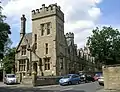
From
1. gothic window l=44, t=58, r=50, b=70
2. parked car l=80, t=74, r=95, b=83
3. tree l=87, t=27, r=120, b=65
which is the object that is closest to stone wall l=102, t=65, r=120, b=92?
parked car l=80, t=74, r=95, b=83

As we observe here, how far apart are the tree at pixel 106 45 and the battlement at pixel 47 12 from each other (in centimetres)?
2489

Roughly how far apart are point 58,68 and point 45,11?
11.1 meters

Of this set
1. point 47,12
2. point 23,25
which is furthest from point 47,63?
point 23,25

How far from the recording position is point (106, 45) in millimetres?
73188

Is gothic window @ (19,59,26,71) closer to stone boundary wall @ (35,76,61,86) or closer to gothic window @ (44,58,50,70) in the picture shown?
gothic window @ (44,58,50,70)

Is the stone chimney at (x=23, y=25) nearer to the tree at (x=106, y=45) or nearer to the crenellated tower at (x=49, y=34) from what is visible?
the crenellated tower at (x=49, y=34)

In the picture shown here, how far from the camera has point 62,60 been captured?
4938cm

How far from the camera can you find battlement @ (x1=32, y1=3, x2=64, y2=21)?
48.5 meters

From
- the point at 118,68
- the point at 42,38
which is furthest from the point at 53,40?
the point at 118,68

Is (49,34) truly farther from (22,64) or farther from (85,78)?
(85,78)

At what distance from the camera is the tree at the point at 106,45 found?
7169cm

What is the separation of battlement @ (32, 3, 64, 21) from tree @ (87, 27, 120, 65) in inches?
980

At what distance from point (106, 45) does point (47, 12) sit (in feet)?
95.8

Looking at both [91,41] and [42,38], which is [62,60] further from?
[91,41]
